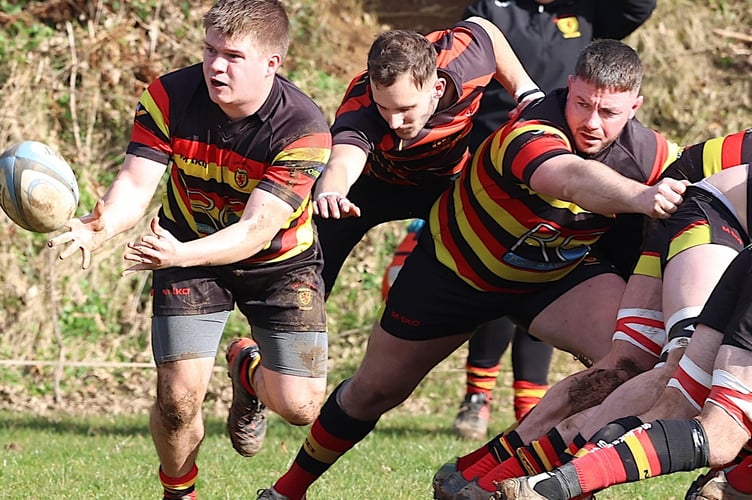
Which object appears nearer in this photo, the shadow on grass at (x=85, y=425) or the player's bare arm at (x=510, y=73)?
the player's bare arm at (x=510, y=73)

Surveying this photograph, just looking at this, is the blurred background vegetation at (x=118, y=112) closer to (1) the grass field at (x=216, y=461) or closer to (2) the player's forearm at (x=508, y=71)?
(1) the grass field at (x=216, y=461)

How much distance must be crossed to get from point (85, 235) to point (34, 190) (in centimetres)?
24

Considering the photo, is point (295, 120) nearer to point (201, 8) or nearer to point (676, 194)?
point (676, 194)

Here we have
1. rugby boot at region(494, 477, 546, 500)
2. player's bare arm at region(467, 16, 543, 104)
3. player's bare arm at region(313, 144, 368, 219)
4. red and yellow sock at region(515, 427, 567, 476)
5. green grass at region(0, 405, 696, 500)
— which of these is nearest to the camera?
rugby boot at region(494, 477, 546, 500)

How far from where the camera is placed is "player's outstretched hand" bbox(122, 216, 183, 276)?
3.93m

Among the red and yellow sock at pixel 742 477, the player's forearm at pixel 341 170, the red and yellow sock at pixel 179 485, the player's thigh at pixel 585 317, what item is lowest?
the red and yellow sock at pixel 179 485

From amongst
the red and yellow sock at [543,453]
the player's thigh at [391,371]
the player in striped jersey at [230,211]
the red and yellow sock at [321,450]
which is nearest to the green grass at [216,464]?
the red and yellow sock at [321,450]

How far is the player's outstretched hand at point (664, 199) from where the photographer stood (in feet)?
13.5

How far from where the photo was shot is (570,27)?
677 cm

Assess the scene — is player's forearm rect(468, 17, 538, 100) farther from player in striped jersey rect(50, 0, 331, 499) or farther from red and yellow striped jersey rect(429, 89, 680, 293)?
player in striped jersey rect(50, 0, 331, 499)

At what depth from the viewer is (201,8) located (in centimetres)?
1211

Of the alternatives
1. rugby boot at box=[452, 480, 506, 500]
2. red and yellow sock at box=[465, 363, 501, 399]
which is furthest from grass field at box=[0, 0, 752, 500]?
rugby boot at box=[452, 480, 506, 500]

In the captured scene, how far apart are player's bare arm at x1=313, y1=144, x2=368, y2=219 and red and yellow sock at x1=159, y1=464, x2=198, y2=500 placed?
51.6 inches

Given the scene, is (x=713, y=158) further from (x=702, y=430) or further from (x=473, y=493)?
(x=473, y=493)
